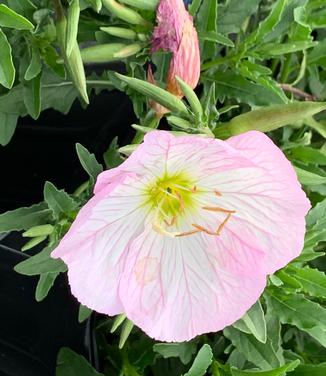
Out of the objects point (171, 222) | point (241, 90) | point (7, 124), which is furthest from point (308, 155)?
point (7, 124)

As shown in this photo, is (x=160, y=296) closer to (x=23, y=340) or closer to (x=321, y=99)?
(x=23, y=340)

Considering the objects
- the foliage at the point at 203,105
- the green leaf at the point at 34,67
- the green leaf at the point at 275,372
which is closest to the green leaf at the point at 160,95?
the foliage at the point at 203,105

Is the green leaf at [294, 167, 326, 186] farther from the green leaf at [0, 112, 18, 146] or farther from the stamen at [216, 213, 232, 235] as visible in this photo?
the green leaf at [0, 112, 18, 146]

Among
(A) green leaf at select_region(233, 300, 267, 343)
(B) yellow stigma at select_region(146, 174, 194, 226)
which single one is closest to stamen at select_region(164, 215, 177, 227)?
(B) yellow stigma at select_region(146, 174, 194, 226)

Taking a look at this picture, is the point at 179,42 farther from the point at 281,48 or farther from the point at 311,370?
the point at 311,370

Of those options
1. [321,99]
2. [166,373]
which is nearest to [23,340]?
[166,373]

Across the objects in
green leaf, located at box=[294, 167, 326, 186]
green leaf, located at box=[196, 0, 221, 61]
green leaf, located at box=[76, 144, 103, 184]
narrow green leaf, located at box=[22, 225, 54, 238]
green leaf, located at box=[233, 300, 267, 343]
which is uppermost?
green leaf, located at box=[196, 0, 221, 61]
